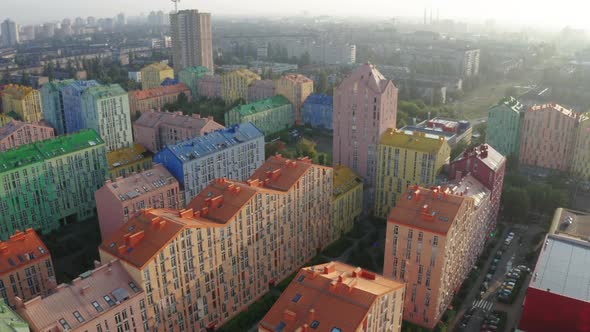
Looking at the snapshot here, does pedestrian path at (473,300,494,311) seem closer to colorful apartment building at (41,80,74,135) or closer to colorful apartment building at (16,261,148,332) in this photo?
colorful apartment building at (16,261,148,332)

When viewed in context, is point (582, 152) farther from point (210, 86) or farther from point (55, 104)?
point (210, 86)

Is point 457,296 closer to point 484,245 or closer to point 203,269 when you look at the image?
point 484,245

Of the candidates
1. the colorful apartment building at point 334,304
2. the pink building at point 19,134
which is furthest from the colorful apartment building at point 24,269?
the pink building at point 19,134

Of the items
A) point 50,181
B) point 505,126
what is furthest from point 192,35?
point 505,126

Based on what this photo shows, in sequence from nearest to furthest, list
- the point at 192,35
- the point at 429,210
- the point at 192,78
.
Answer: the point at 429,210 < the point at 192,78 < the point at 192,35

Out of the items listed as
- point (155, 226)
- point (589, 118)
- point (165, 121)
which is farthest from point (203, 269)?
point (589, 118)
